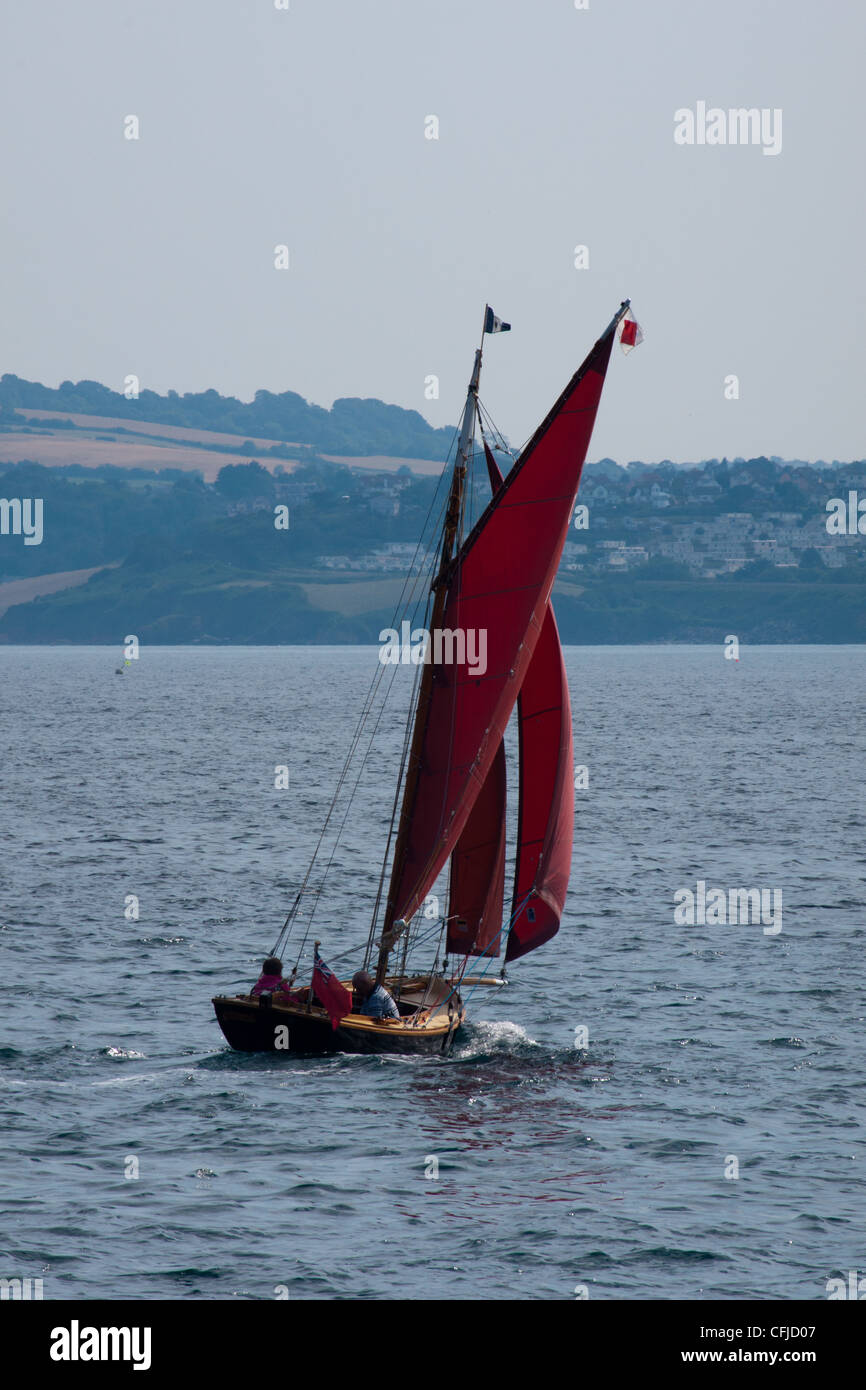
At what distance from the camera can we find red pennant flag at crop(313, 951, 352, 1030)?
30.4 m

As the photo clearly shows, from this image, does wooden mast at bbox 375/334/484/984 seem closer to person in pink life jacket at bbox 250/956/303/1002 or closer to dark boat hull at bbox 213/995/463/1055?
dark boat hull at bbox 213/995/463/1055

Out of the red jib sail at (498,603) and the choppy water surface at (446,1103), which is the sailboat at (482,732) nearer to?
the red jib sail at (498,603)

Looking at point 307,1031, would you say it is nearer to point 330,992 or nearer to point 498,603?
point 330,992

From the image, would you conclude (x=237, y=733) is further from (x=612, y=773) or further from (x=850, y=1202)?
(x=850, y=1202)

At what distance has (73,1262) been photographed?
22547 mm

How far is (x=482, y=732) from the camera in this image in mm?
32281

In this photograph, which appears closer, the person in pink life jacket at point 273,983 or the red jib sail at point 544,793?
the person in pink life jacket at point 273,983

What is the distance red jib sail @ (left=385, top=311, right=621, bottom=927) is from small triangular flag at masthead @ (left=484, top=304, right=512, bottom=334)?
76.2 inches

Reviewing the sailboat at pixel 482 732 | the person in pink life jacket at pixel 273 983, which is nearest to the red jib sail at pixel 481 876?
the sailboat at pixel 482 732

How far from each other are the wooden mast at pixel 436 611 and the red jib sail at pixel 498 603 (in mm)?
194

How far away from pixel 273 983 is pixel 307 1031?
3.59ft

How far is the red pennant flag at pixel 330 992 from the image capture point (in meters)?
30.4

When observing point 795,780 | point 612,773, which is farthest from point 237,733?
point 795,780
